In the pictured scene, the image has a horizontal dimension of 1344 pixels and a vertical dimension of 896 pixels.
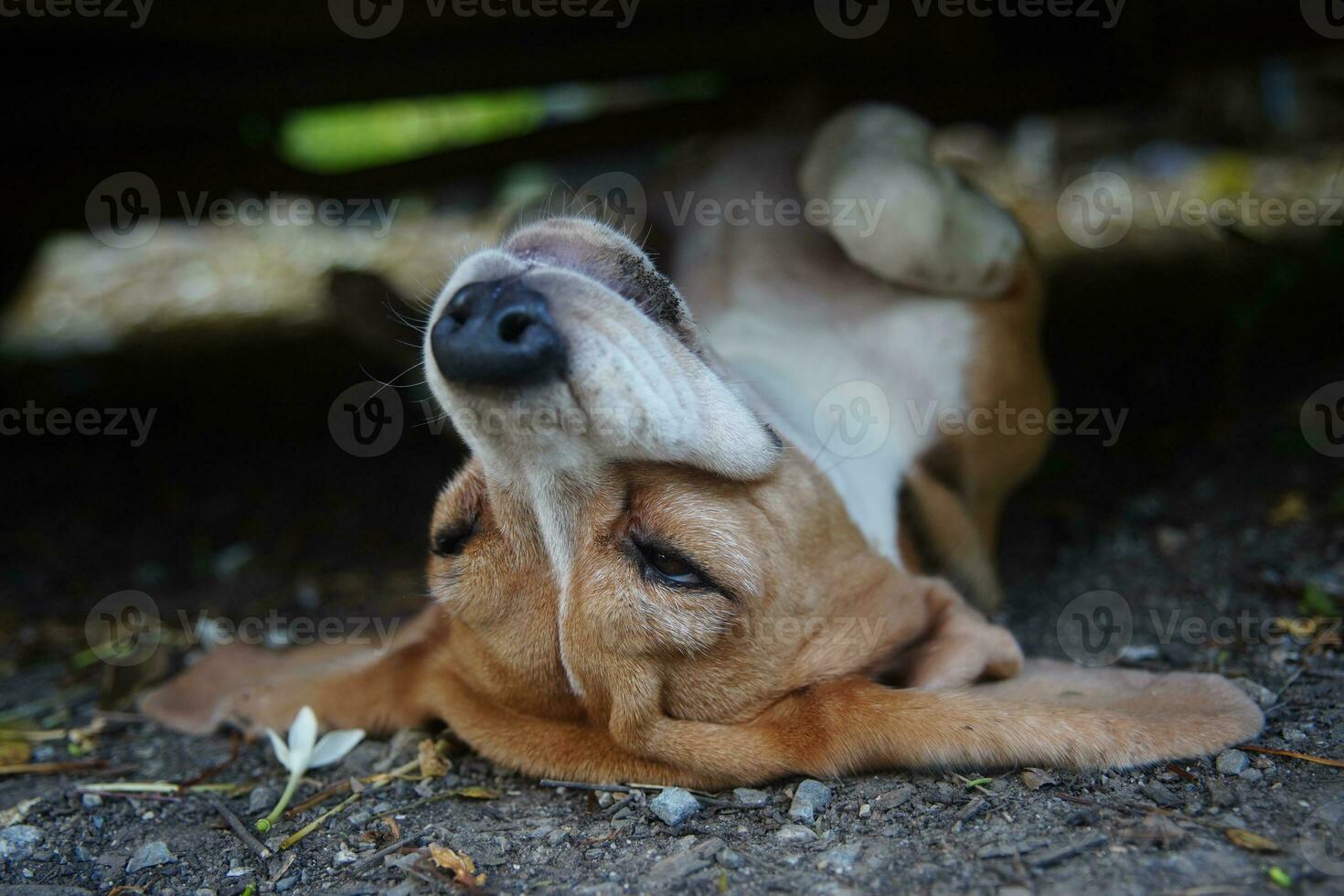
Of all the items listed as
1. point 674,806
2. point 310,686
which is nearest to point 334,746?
point 310,686

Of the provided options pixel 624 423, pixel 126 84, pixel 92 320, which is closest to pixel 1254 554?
pixel 624 423

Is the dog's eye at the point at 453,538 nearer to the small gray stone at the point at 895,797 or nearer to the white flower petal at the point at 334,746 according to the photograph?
the white flower petal at the point at 334,746

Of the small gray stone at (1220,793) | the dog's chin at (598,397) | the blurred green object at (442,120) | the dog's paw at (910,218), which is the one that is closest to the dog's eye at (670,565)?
the dog's chin at (598,397)

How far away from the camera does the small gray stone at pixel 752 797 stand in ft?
8.27

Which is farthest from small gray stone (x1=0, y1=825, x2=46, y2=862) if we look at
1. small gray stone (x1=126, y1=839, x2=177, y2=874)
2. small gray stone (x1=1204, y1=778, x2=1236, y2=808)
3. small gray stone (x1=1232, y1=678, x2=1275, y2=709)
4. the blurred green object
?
the blurred green object

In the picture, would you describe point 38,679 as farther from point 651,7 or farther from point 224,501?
point 651,7

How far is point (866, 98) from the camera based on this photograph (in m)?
4.87

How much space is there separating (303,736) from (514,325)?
4.43ft

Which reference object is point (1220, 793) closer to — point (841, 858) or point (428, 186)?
point (841, 858)

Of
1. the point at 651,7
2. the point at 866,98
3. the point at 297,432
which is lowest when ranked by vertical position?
the point at 297,432

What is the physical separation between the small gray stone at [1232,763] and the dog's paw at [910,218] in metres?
2.02

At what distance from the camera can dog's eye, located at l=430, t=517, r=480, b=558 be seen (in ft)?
9.04

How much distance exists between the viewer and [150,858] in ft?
8.53

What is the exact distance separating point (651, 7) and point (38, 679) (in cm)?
333
